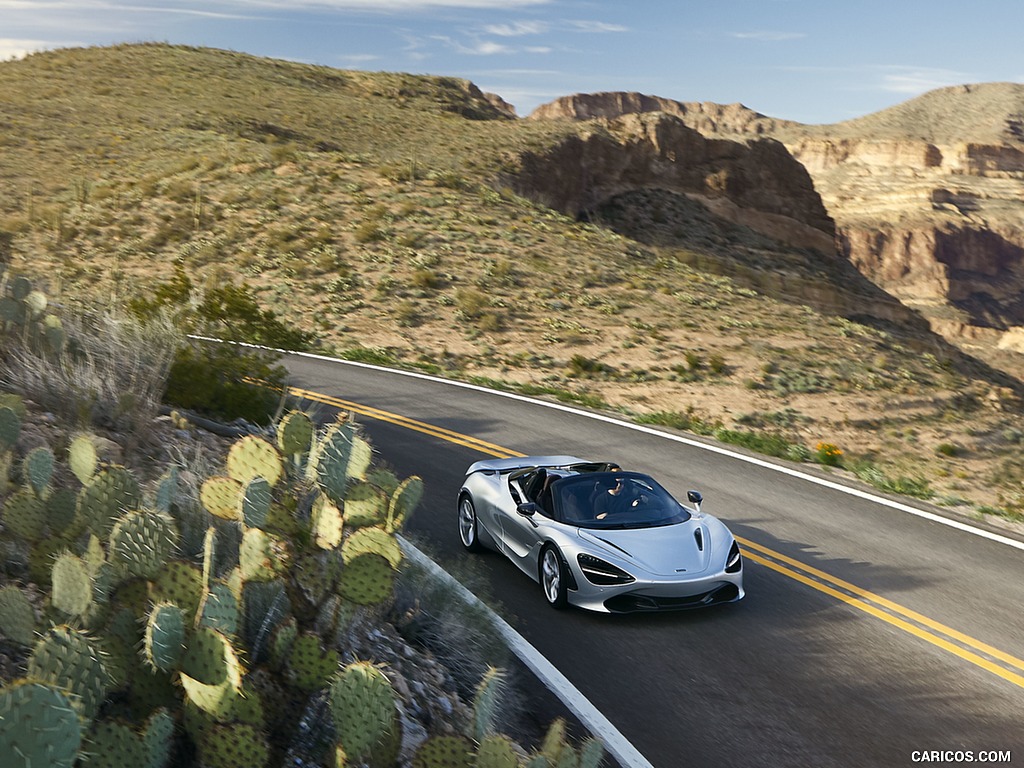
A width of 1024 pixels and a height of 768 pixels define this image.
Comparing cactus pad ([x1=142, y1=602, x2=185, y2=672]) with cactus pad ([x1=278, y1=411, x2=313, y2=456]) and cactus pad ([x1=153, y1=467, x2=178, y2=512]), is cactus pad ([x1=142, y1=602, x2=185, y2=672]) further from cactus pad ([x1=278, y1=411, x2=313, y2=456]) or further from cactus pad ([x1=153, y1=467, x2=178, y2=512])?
cactus pad ([x1=278, y1=411, x2=313, y2=456])

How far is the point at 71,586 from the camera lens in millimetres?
4859

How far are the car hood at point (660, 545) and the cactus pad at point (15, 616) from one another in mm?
5185

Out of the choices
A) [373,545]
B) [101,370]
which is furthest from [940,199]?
[373,545]

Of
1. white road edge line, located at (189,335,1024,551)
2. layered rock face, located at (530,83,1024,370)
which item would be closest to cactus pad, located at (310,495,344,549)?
white road edge line, located at (189,335,1024,551)

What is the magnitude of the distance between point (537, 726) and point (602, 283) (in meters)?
26.1

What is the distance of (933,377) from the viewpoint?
2480cm

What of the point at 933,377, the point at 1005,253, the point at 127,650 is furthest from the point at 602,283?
the point at 1005,253

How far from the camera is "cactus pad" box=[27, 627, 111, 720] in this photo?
4.15 meters

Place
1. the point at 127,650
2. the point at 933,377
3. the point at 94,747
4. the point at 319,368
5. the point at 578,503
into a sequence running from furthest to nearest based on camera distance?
the point at 933,377 → the point at 319,368 → the point at 578,503 → the point at 127,650 → the point at 94,747

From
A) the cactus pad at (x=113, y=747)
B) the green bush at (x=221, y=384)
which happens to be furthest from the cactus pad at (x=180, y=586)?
the green bush at (x=221, y=384)

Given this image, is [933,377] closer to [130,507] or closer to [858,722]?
[858,722]

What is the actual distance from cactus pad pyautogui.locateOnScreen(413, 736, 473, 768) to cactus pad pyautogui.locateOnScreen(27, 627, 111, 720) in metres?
1.48

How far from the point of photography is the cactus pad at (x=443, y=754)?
179 inches

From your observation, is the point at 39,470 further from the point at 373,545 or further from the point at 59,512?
the point at 373,545
